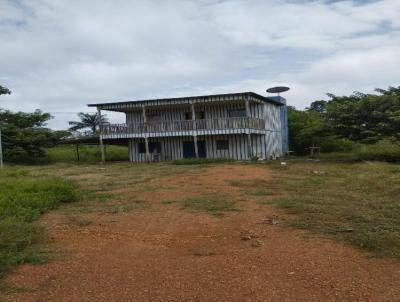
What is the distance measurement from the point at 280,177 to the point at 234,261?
399 inches

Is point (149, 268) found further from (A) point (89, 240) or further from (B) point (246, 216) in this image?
(B) point (246, 216)

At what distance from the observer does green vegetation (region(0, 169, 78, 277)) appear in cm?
638

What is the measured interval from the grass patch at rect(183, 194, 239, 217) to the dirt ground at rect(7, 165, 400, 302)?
0.69m

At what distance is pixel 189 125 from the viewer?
88.4 feet

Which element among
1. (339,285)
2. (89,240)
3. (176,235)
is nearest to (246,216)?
(176,235)

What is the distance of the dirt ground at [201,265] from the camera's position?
16.4ft

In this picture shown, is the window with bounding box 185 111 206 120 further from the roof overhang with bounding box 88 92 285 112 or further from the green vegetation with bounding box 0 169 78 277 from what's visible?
the green vegetation with bounding box 0 169 78 277

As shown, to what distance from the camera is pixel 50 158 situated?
32.3 m

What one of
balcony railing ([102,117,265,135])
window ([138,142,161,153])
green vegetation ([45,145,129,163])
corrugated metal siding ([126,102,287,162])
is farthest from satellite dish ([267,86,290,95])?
green vegetation ([45,145,129,163])

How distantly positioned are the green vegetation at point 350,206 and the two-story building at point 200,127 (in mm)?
10973

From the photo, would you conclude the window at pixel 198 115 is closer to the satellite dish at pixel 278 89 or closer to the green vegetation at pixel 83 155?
the satellite dish at pixel 278 89

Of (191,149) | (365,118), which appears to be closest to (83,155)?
(191,149)

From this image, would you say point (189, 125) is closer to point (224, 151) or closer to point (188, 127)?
point (188, 127)

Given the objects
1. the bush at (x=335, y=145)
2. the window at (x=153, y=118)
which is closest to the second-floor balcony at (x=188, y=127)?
the window at (x=153, y=118)
